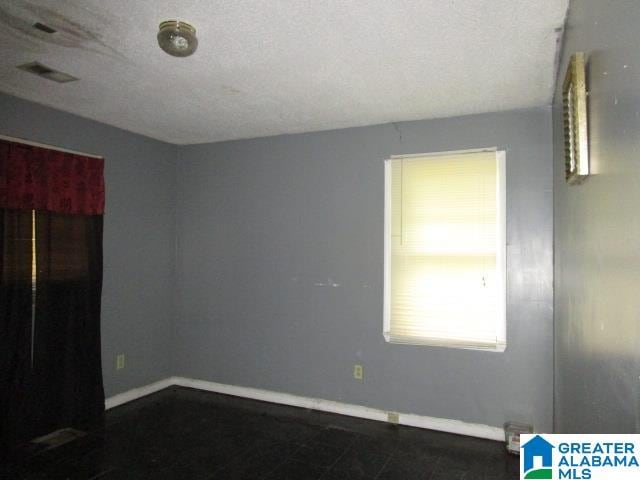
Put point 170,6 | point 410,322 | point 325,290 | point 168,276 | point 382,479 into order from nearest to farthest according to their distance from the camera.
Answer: point 170,6 < point 382,479 < point 410,322 < point 325,290 < point 168,276

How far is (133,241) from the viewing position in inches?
149

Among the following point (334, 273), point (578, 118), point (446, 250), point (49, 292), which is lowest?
point (49, 292)

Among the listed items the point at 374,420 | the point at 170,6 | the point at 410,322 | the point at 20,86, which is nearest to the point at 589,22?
the point at 170,6

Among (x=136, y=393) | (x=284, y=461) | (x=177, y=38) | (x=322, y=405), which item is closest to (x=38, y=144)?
(x=177, y=38)

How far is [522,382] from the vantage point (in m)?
2.95

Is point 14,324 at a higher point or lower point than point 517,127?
lower

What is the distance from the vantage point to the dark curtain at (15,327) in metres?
2.76

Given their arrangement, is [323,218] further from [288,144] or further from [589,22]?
[589,22]

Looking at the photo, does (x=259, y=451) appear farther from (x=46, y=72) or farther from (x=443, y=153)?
(x=46, y=72)

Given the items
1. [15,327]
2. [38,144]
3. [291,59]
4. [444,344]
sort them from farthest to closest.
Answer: [444,344], [38,144], [15,327], [291,59]

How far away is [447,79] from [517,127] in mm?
838

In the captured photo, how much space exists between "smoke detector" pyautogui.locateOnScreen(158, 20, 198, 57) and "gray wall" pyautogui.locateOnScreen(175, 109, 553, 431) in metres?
1.72

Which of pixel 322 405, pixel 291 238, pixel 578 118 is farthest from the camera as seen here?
pixel 291 238

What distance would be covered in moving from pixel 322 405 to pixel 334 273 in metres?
1.12
